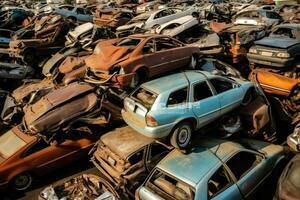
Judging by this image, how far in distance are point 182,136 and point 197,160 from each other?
1298mm

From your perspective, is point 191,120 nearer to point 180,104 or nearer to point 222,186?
point 180,104

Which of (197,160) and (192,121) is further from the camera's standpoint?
(192,121)

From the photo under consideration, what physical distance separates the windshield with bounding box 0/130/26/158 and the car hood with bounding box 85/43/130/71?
2.88 metres

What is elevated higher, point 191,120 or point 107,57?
point 107,57

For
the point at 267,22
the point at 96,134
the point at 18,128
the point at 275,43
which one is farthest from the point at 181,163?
the point at 267,22

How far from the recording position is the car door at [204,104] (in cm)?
846

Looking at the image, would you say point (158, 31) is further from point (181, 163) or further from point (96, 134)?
point (181, 163)

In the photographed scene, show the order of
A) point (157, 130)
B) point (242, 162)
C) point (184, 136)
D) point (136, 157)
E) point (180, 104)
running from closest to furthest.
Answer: point (242, 162)
point (157, 130)
point (136, 157)
point (180, 104)
point (184, 136)

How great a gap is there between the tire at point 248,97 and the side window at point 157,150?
2.84 metres

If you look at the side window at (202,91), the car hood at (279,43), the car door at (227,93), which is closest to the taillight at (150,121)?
the side window at (202,91)

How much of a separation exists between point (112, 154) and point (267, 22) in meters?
12.8

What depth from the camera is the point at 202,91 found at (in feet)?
29.0

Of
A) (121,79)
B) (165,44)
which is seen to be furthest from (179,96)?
(165,44)

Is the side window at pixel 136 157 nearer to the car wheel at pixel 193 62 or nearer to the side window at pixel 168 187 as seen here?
the side window at pixel 168 187
